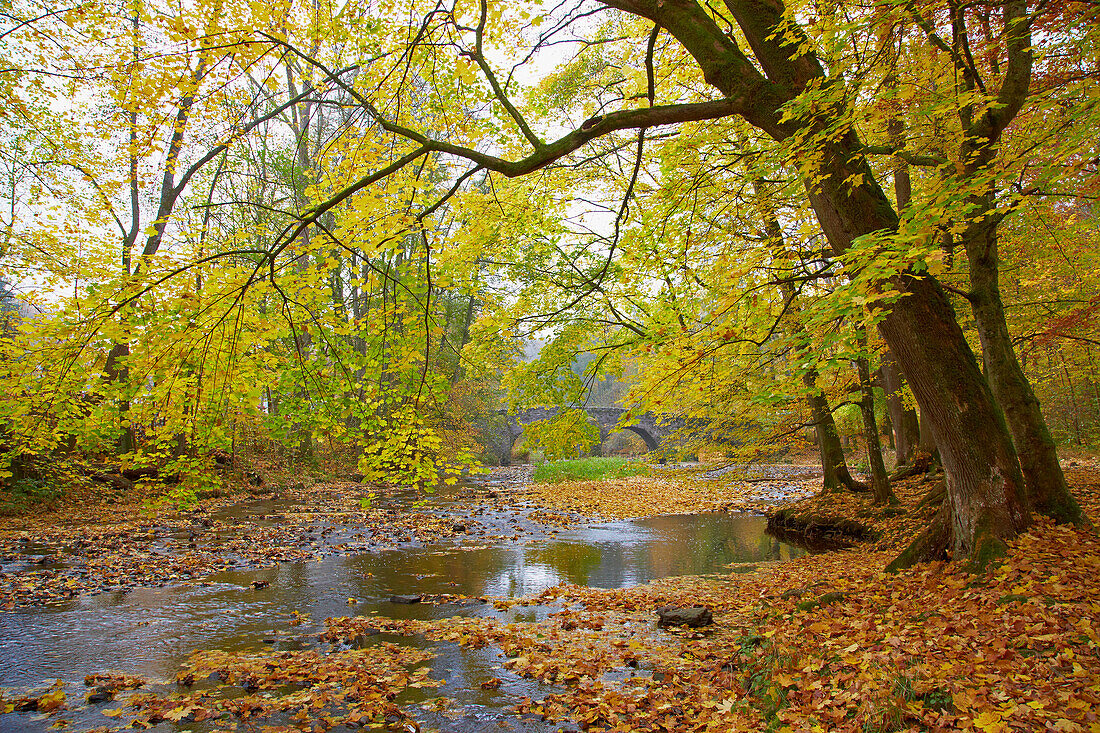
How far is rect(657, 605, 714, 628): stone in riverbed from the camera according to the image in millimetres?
5414

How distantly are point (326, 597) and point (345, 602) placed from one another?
376 mm

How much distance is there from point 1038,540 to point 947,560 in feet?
2.43

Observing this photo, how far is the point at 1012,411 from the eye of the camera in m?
5.70

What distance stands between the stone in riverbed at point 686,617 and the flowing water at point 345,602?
1.46m

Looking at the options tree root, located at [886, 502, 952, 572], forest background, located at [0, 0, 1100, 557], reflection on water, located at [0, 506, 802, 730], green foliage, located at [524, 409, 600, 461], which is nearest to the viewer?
forest background, located at [0, 0, 1100, 557]

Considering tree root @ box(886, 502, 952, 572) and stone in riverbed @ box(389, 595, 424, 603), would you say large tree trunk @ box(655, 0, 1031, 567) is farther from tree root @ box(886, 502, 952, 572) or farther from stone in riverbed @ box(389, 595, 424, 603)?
stone in riverbed @ box(389, 595, 424, 603)

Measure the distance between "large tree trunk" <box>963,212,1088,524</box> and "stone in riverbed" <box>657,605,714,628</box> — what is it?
324 cm

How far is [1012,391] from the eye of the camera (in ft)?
18.7

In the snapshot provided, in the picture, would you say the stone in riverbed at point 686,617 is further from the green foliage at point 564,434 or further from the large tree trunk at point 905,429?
the large tree trunk at point 905,429

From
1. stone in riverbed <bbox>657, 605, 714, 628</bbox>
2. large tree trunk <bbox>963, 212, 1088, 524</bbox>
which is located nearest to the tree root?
large tree trunk <bbox>963, 212, 1088, 524</bbox>

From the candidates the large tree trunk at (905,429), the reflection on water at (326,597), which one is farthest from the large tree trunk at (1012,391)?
the large tree trunk at (905,429)

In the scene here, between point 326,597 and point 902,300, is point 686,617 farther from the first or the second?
point 326,597

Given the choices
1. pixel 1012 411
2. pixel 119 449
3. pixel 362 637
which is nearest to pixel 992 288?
pixel 1012 411

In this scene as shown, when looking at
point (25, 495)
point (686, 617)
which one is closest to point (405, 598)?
point (686, 617)
